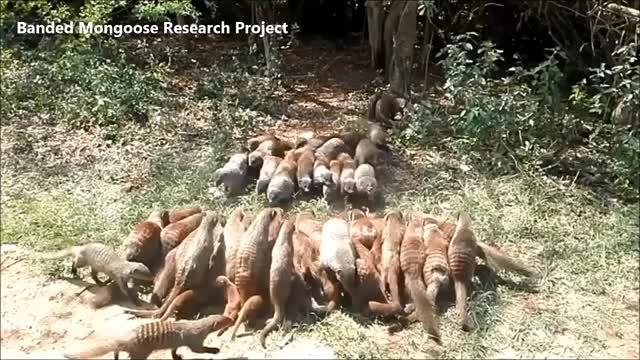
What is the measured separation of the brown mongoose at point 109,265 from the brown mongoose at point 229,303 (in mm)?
447

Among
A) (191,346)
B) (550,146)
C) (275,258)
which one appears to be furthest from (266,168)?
(550,146)

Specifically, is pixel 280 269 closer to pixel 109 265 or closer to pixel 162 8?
pixel 109 265

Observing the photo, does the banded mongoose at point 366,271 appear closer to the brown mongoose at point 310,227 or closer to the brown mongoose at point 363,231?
the brown mongoose at point 363,231

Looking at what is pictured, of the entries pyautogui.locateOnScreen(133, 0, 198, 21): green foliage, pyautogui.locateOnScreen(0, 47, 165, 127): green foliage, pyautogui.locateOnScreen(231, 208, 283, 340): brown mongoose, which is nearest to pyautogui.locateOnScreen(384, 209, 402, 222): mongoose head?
pyautogui.locateOnScreen(231, 208, 283, 340): brown mongoose

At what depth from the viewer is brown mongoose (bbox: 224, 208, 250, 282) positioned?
425cm

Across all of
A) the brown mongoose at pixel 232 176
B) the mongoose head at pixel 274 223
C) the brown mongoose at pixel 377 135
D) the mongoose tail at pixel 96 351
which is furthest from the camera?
the brown mongoose at pixel 377 135

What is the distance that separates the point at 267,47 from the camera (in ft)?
25.3

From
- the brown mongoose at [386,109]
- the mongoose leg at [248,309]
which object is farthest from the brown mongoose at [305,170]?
the mongoose leg at [248,309]

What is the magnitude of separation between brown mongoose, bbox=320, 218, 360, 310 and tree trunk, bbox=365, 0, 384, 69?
3.92 meters

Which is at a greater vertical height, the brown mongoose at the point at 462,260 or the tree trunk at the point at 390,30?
the tree trunk at the point at 390,30

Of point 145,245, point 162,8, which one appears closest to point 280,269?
point 145,245

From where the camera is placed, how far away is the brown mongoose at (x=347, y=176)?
525 centimetres

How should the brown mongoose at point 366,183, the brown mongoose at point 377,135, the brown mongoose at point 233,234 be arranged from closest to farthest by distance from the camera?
the brown mongoose at point 233,234 < the brown mongoose at point 366,183 < the brown mongoose at point 377,135

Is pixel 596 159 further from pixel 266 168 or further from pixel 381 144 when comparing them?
pixel 266 168
